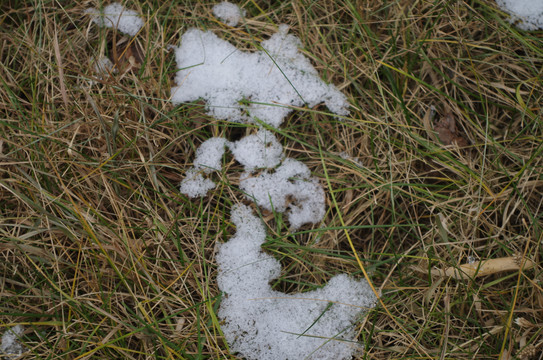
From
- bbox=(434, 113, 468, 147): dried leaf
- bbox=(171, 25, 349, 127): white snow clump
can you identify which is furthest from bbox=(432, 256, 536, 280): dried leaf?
bbox=(171, 25, 349, 127): white snow clump

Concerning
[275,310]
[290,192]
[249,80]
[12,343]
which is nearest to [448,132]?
[290,192]

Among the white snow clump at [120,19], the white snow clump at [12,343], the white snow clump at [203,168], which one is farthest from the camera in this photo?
the white snow clump at [120,19]

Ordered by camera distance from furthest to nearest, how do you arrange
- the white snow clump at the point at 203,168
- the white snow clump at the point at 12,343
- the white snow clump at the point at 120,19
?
the white snow clump at the point at 120,19
the white snow clump at the point at 203,168
the white snow clump at the point at 12,343

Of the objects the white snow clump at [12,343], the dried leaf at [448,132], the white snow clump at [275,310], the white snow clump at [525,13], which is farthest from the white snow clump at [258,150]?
the white snow clump at [525,13]

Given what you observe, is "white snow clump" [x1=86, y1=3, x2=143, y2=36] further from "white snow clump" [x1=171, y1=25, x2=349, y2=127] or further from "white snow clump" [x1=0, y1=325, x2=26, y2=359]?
"white snow clump" [x1=0, y1=325, x2=26, y2=359]

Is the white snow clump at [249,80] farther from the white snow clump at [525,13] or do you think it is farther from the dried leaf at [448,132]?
the white snow clump at [525,13]

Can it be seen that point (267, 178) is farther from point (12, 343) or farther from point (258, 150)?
point (12, 343)

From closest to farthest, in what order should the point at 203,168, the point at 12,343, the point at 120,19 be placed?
the point at 12,343
the point at 203,168
the point at 120,19

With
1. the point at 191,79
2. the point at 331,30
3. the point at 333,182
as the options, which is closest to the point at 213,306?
the point at 333,182
